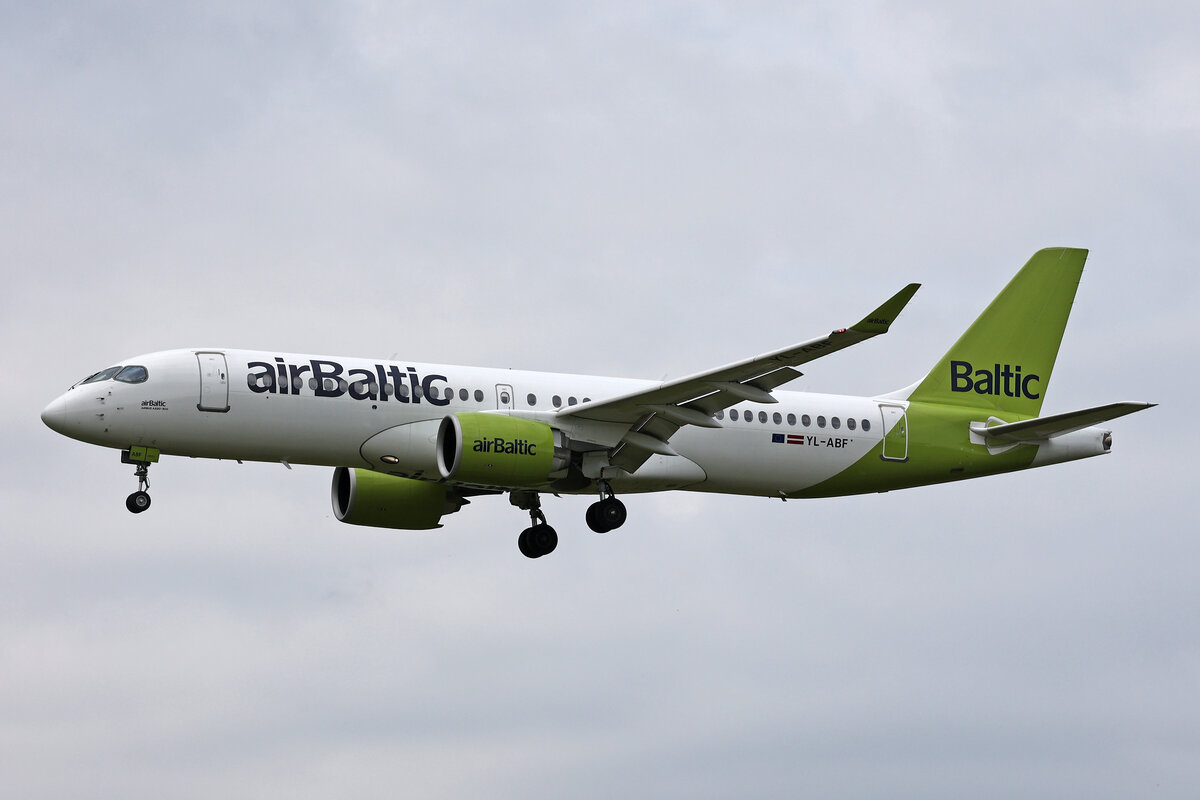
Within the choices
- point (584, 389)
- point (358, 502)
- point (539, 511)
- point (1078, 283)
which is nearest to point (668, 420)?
point (584, 389)

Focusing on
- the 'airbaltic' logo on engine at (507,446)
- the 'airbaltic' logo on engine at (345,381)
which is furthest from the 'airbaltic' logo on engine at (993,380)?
the 'airbaltic' logo on engine at (345,381)

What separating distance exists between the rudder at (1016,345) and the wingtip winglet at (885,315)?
12521mm

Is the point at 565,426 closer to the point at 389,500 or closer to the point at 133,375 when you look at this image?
the point at 389,500

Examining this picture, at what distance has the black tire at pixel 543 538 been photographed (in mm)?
43062

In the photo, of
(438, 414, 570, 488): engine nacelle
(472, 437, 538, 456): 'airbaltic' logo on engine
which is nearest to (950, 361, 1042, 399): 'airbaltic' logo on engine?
(438, 414, 570, 488): engine nacelle

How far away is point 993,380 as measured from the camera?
45406mm

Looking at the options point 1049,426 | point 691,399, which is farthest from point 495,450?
point 1049,426

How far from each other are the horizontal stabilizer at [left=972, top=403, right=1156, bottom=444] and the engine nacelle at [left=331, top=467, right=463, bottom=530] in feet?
44.9

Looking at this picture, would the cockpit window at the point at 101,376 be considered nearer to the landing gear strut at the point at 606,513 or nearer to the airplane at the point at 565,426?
the airplane at the point at 565,426

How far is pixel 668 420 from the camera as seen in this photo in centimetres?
3891

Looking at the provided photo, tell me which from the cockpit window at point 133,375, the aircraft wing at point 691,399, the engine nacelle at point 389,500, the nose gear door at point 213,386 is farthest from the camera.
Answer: the engine nacelle at point 389,500

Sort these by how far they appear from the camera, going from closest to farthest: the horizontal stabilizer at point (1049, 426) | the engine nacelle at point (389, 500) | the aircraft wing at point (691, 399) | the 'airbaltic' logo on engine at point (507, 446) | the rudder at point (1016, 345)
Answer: the aircraft wing at point (691, 399), the 'airbaltic' logo on engine at point (507, 446), the horizontal stabilizer at point (1049, 426), the engine nacelle at point (389, 500), the rudder at point (1016, 345)

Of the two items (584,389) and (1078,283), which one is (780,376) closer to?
(584,389)

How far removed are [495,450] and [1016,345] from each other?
16119mm
